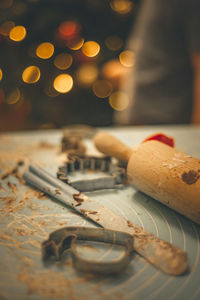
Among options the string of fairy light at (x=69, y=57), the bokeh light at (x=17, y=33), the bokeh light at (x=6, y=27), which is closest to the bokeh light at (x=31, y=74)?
the string of fairy light at (x=69, y=57)

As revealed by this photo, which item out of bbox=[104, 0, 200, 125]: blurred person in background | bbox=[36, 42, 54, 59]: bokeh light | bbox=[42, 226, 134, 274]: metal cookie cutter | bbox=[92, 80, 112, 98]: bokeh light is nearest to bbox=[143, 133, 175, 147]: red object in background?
bbox=[42, 226, 134, 274]: metal cookie cutter

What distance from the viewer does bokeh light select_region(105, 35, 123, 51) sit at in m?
3.06

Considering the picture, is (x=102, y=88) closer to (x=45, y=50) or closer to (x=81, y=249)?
(x=45, y=50)

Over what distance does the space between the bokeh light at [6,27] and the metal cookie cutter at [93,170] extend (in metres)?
2.06

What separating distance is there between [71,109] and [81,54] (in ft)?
3.21

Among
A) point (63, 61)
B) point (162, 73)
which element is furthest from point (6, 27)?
point (162, 73)

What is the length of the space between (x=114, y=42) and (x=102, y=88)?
0.67 metres

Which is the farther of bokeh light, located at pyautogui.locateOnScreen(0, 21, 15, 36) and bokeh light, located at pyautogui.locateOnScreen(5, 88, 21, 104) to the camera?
bokeh light, located at pyautogui.locateOnScreen(5, 88, 21, 104)

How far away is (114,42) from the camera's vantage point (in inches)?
124

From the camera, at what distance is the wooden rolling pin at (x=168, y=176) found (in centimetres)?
65

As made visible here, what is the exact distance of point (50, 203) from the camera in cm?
79

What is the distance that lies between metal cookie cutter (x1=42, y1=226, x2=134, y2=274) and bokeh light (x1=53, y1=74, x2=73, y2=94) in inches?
112

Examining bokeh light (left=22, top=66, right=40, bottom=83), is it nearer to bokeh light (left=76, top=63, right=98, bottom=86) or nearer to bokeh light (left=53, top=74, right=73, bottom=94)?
bokeh light (left=53, top=74, right=73, bottom=94)

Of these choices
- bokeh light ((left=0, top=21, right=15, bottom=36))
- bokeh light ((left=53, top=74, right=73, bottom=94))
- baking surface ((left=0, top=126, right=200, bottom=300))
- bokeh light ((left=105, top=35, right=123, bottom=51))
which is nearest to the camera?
baking surface ((left=0, top=126, right=200, bottom=300))
